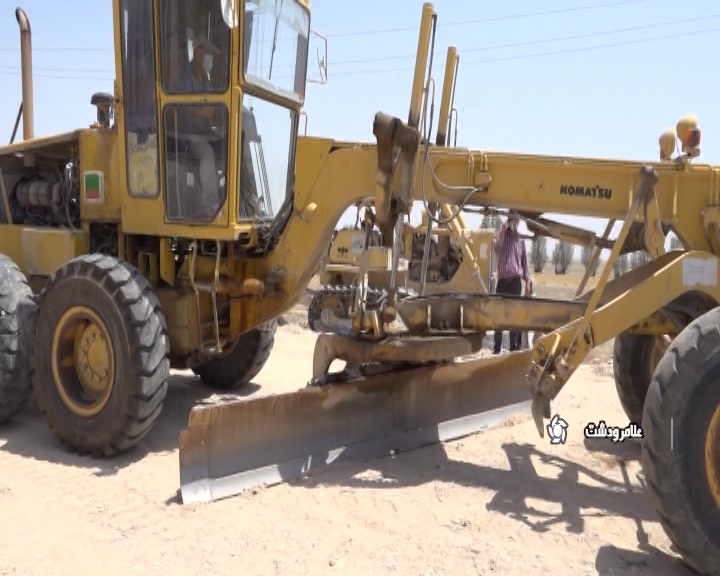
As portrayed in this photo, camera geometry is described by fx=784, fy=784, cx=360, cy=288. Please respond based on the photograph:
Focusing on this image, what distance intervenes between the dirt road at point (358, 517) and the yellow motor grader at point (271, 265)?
0.26 metres

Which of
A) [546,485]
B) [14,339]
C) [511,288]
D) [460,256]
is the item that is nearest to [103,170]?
[14,339]

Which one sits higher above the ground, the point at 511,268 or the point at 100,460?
the point at 511,268

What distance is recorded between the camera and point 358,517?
418 centimetres

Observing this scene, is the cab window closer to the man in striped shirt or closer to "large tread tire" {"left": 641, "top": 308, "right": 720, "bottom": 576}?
"large tread tire" {"left": 641, "top": 308, "right": 720, "bottom": 576}

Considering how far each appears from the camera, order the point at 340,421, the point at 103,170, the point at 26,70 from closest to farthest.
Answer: the point at 340,421
the point at 103,170
the point at 26,70

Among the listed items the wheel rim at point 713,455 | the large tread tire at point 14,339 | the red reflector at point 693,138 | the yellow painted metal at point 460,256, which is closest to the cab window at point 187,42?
the large tread tire at point 14,339

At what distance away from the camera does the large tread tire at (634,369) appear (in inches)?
220

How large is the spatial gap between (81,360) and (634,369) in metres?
3.92

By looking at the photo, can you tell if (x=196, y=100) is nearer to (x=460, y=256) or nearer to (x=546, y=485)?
(x=546, y=485)

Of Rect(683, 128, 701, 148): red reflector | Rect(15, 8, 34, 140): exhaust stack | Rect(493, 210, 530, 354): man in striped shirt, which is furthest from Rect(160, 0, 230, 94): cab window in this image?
Rect(493, 210, 530, 354): man in striped shirt

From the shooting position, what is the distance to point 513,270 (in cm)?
931

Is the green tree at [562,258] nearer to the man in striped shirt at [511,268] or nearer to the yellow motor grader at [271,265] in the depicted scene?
the man in striped shirt at [511,268]

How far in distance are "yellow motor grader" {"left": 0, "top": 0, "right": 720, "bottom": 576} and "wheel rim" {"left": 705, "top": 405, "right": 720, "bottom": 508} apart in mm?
289

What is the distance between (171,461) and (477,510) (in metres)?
2.07
